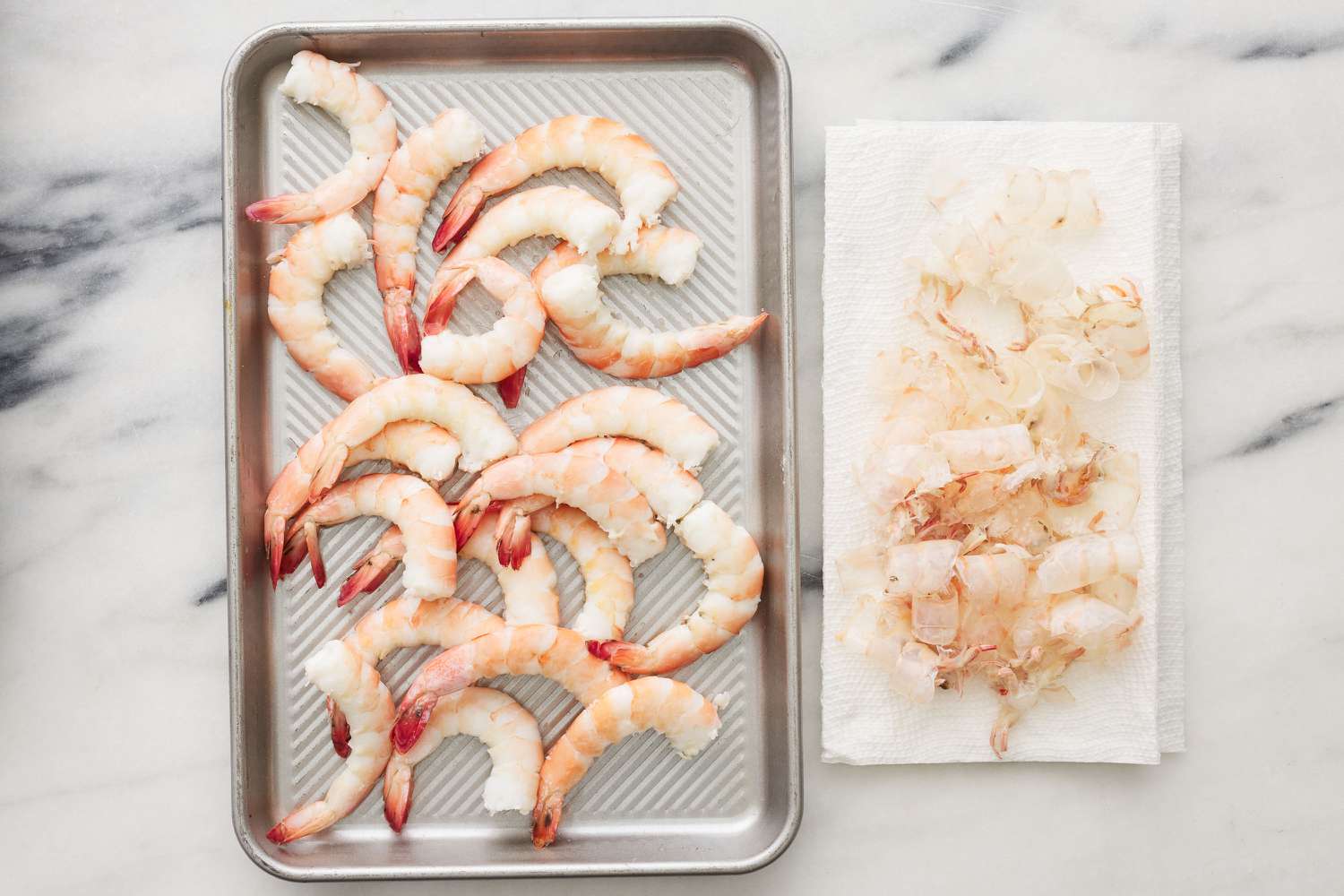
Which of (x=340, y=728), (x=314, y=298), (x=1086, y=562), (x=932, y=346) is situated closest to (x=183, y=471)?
(x=314, y=298)

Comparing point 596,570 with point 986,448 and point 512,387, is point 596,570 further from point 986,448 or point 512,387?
point 986,448

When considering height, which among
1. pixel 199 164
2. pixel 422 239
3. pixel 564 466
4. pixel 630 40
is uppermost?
pixel 630 40

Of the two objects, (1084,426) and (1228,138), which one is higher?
(1228,138)

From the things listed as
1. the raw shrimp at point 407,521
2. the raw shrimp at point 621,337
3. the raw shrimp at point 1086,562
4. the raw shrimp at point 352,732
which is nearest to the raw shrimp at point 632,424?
the raw shrimp at point 621,337

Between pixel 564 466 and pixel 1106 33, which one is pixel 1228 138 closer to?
pixel 1106 33

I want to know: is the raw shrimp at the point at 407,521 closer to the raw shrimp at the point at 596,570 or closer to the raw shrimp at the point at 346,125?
the raw shrimp at the point at 596,570

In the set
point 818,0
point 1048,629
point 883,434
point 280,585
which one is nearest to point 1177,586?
point 1048,629
